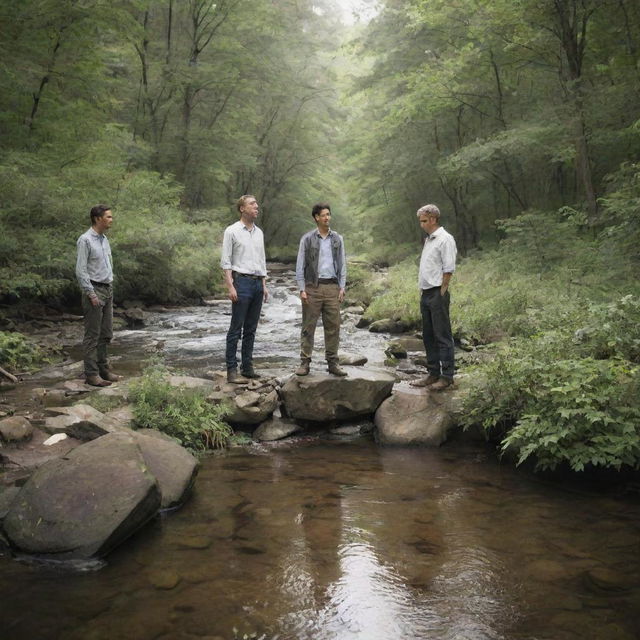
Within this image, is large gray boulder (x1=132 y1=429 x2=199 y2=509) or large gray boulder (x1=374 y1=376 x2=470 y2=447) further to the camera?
large gray boulder (x1=374 y1=376 x2=470 y2=447)

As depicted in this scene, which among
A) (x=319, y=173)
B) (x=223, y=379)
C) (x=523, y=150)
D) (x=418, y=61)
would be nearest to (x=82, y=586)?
(x=223, y=379)

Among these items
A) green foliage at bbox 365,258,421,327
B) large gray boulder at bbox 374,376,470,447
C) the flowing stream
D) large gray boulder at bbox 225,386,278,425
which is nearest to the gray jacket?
large gray boulder at bbox 225,386,278,425

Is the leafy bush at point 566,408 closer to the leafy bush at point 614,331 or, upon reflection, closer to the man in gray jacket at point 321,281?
the leafy bush at point 614,331

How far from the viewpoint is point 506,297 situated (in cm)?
1038

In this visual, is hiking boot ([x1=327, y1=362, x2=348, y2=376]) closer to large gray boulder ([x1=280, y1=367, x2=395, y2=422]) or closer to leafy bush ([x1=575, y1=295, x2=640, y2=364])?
large gray boulder ([x1=280, y1=367, x2=395, y2=422])

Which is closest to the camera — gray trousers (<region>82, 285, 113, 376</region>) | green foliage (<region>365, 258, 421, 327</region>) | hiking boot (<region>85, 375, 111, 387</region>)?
gray trousers (<region>82, 285, 113, 376</region>)

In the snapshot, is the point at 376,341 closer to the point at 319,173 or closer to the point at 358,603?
the point at 358,603

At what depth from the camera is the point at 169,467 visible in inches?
177

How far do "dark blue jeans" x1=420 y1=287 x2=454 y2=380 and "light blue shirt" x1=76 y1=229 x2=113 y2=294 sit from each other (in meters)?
3.93

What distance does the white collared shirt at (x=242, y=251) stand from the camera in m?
6.15

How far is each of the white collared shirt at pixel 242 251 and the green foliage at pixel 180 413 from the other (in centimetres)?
151

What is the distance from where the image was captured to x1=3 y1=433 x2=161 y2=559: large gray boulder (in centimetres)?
349

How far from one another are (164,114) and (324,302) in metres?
19.3

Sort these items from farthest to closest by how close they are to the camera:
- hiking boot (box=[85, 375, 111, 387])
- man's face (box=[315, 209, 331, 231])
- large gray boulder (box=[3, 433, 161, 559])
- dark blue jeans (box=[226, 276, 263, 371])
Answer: hiking boot (box=[85, 375, 111, 387]) < dark blue jeans (box=[226, 276, 263, 371]) < man's face (box=[315, 209, 331, 231]) < large gray boulder (box=[3, 433, 161, 559])
